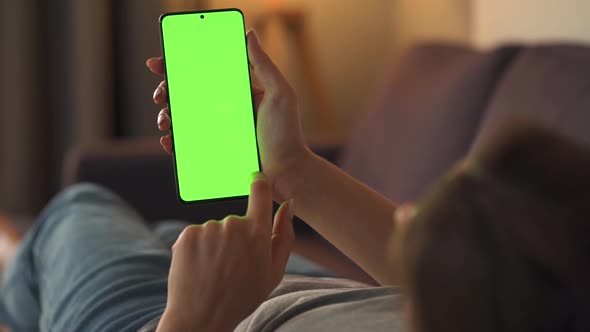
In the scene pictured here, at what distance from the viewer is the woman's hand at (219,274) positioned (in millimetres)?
661

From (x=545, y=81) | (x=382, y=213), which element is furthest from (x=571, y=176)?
(x=545, y=81)

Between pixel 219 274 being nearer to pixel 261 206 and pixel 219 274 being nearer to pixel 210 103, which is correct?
pixel 261 206

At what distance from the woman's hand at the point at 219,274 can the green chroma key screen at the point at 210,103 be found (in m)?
0.22

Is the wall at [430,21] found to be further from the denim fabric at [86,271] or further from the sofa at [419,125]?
the denim fabric at [86,271]

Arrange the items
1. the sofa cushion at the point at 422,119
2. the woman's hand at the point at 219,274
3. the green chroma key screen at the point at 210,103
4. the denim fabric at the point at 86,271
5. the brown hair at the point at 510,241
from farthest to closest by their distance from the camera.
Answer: the sofa cushion at the point at 422,119
the denim fabric at the point at 86,271
the green chroma key screen at the point at 210,103
the woman's hand at the point at 219,274
the brown hair at the point at 510,241

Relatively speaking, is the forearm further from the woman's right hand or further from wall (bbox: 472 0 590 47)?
wall (bbox: 472 0 590 47)

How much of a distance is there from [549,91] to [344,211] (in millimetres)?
720

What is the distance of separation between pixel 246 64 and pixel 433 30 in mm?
2324

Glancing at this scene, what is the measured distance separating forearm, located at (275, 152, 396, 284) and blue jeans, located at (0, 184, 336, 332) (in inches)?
8.8

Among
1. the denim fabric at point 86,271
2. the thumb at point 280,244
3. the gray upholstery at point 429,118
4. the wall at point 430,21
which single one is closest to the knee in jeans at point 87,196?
the denim fabric at point 86,271

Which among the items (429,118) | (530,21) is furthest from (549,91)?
(530,21)

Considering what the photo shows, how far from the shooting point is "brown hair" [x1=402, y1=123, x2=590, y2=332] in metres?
0.44

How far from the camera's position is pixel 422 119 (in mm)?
1953

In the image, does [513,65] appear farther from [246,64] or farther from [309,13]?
[309,13]
